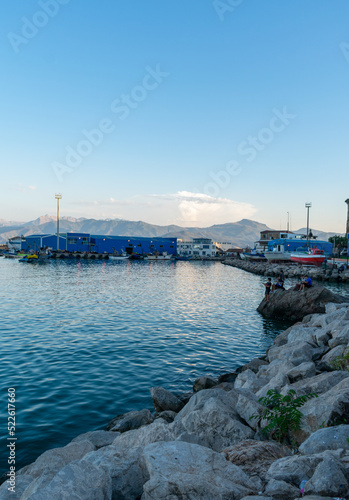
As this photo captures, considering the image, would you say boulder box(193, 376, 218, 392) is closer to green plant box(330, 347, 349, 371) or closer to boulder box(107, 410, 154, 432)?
boulder box(107, 410, 154, 432)

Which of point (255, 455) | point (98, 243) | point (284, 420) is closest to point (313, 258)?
point (284, 420)

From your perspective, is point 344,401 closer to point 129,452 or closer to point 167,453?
point 167,453

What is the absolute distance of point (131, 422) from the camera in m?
9.80

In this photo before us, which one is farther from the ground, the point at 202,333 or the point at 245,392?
the point at 245,392

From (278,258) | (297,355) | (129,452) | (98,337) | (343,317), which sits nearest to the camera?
(129,452)

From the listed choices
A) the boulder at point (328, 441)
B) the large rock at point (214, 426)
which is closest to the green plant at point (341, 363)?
the large rock at point (214, 426)

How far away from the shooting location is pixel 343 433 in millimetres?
5926

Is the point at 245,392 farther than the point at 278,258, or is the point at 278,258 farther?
the point at 278,258

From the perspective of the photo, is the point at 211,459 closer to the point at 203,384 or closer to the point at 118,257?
the point at 203,384

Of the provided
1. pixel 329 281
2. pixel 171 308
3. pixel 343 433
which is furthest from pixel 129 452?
pixel 329 281

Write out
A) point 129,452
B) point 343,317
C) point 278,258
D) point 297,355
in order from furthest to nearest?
point 278,258 → point 343,317 → point 297,355 → point 129,452

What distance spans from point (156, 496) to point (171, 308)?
26.0 metres

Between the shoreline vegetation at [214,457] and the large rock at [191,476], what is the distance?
0.04 feet

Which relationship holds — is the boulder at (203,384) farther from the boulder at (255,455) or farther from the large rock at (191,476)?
the large rock at (191,476)
